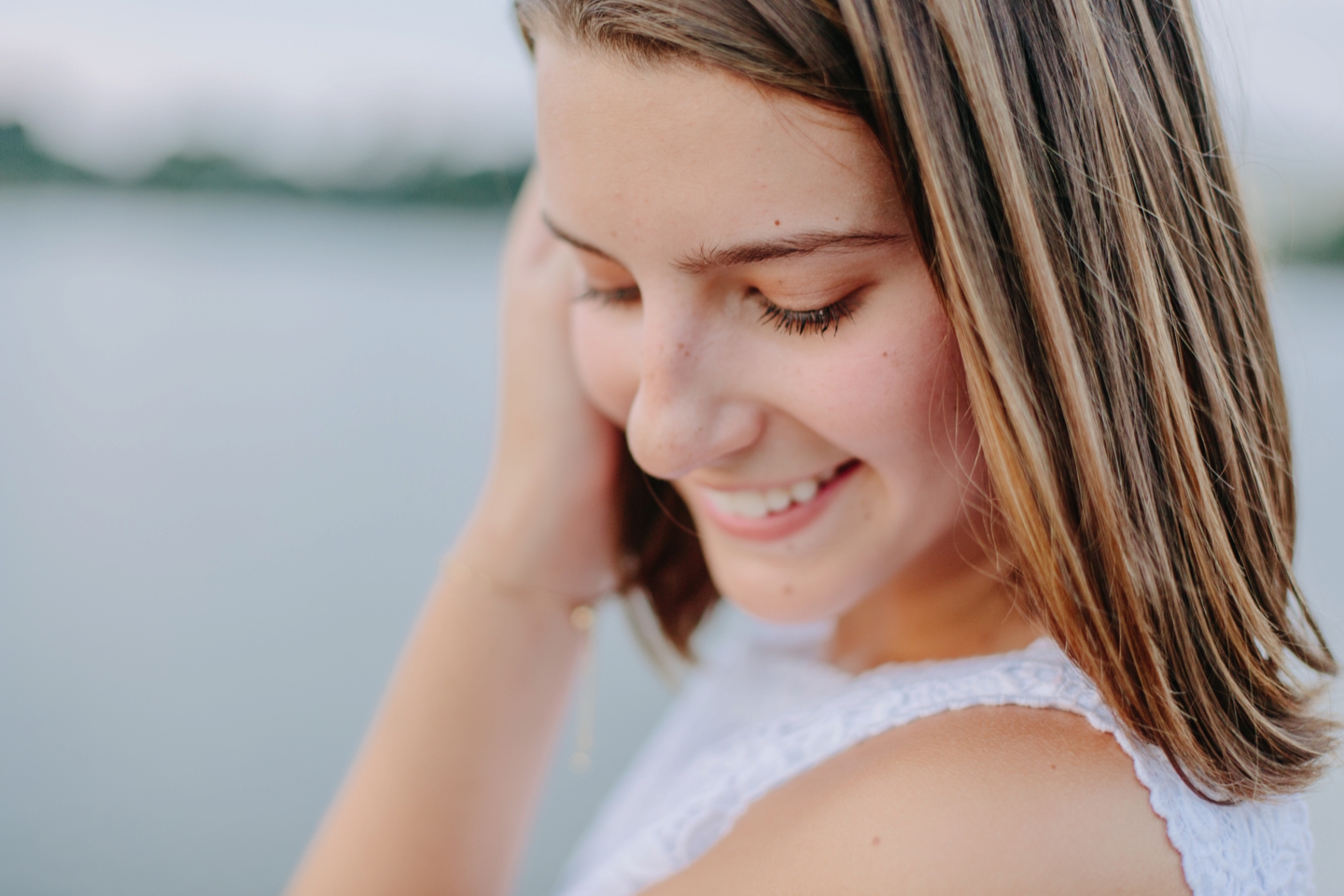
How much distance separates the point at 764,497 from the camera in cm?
89

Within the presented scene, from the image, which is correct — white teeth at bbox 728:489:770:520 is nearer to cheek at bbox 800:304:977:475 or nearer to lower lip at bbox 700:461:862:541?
lower lip at bbox 700:461:862:541

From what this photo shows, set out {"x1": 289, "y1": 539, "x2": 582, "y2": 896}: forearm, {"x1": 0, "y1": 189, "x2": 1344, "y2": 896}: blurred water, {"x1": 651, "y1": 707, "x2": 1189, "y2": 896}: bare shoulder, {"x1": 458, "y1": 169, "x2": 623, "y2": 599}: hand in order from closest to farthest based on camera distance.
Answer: {"x1": 651, "y1": 707, "x2": 1189, "y2": 896}: bare shoulder
{"x1": 289, "y1": 539, "x2": 582, "y2": 896}: forearm
{"x1": 458, "y1": 169, "x2": 623, "y2": 599}: hand
{"x1": 0, "y1": 189, "x2": 1344, "y2": 896}: blurred water

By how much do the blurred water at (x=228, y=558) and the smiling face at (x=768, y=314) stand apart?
0.42m

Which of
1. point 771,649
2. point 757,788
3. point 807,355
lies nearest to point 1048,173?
point 807,355

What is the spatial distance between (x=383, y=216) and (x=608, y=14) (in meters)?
5.03

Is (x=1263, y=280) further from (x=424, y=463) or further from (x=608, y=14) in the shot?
(x=424, y=463)

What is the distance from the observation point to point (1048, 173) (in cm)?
69

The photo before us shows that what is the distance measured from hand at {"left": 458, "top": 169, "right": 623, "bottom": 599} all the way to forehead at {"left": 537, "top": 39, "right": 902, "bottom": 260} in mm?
493

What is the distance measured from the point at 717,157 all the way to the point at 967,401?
27 cm

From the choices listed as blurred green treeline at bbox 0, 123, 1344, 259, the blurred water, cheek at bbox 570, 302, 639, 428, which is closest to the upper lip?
cheek at bbox 570, 302, 639, 428

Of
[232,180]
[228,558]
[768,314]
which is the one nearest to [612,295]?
[768,314]

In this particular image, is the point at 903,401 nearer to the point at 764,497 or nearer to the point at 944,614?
the point at 764,497

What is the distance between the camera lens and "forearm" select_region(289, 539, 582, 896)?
1088mm

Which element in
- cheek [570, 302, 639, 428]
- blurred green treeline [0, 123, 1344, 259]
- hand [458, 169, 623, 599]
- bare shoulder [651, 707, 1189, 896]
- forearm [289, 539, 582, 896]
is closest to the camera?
bare shoulder [651, 707, 1189, 896]
